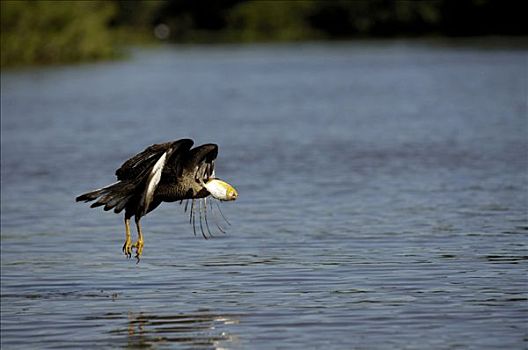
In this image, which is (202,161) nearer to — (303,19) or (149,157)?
(149,157)

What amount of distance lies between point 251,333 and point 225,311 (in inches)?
32.6

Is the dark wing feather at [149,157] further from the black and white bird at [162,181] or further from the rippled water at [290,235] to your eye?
the rippled water at [290,235]

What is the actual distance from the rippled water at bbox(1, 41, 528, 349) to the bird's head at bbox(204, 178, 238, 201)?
1300mm

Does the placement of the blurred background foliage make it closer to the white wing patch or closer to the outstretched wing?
the outstretched wing

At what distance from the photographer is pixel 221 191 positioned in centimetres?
1066

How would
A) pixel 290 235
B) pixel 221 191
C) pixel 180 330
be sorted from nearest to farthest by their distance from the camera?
pixel 221 191
pixel 180 330
pixel 290 235

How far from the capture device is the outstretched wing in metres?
10.7

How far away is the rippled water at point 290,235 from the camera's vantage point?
11.8m

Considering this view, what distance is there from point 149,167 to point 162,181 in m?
0.15

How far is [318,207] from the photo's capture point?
1862 cm

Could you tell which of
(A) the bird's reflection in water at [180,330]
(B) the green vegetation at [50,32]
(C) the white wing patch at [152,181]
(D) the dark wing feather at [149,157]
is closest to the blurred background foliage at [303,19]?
(B) the green vegetation at [50,32]

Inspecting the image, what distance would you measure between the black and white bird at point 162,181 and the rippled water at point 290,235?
124cm

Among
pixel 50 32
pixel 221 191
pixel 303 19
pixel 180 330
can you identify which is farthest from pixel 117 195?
pixel 303 19

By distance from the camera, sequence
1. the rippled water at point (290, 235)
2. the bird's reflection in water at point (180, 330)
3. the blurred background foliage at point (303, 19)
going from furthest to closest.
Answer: the blurred background foliage at point (303, 19)
the rippled water at point (290, 235)
the bird's reflection in water at point (180, 330)
